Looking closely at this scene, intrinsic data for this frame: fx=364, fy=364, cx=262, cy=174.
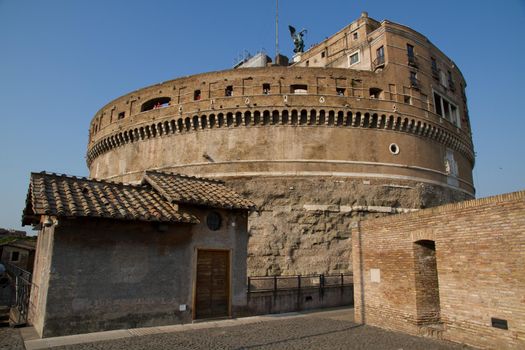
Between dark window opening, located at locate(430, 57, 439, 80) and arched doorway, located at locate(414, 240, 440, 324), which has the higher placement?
dark window opening, located at locate(430, 57, 439, 80)

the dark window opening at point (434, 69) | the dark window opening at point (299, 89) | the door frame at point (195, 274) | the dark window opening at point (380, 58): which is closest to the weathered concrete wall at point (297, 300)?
the door frame at point (195, 274)

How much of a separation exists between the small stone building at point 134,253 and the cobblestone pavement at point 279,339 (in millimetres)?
1043

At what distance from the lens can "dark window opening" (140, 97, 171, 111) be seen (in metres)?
25.9

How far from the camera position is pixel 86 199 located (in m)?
9.30

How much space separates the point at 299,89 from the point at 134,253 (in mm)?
17430

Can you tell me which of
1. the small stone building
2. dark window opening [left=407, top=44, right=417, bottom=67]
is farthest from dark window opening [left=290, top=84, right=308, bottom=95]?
the small stone building

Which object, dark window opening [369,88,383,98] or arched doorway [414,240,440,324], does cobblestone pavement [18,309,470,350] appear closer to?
arched doorway [414,240,440,324]

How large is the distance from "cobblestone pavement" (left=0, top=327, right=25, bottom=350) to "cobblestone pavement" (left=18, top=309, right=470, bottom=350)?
3.34 ft

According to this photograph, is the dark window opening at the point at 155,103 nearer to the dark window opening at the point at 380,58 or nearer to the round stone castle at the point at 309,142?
the round stone castle at the point at 309,142

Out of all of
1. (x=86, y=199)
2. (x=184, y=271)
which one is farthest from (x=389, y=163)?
(x=86, y=199)

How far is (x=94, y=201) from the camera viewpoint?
30.5 ft

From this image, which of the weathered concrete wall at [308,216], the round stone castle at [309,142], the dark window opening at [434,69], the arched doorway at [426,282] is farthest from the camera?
the dark window opening at [434,69]

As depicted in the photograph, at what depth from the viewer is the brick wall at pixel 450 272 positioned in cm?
720

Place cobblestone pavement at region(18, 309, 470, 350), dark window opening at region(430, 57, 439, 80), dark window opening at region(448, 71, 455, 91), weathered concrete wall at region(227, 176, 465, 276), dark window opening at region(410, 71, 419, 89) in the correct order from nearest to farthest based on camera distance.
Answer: cobblestone pavement at region(18, 309, 470, 350) < weathered concrete wall at region(227, 176, 465, 276) < dark window opening at region(410, 71, 419, 89) < dark window opening at region(430, 57, 439, 80) < dark window opening at region(448, 71, 455, 91)
